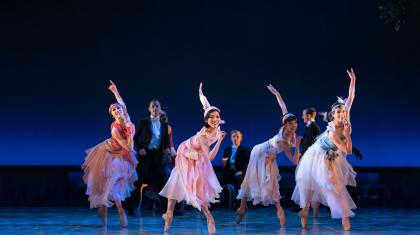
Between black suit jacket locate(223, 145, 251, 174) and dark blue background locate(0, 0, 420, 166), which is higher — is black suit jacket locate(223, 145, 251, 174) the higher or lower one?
the lower one

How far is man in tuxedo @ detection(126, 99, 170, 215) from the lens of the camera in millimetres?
8602

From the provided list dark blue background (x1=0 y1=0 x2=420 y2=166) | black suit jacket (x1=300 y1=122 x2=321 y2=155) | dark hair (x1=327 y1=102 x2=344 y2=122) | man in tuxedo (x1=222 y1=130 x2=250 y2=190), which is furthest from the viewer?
dark blue background (x1=0 y1=0 x2=420 y2=166)

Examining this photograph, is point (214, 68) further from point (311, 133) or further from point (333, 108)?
point (333, 108)

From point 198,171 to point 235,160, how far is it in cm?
402

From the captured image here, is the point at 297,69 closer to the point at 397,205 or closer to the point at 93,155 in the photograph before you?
the point at 397,205

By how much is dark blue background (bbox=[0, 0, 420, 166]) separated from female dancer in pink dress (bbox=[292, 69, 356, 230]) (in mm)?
4121

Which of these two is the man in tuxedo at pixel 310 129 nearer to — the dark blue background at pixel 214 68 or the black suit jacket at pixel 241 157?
the black suit jacket at pixel 241 157

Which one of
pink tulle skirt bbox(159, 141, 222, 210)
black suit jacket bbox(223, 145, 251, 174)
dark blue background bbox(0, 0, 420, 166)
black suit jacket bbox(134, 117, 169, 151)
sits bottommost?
pink tulle skirt bbox(159, 141, 222, 210)

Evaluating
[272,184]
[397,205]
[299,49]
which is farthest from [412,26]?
[272,184]

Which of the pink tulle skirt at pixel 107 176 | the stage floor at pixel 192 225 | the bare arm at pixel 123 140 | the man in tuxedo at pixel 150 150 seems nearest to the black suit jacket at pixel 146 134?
the man in tuxedo at pixel 150 150

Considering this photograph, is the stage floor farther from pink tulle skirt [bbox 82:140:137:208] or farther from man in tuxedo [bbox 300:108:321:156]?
man in tuxedo [bbox 300:108:321:156]

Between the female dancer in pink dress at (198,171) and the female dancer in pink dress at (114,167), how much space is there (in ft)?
2.30

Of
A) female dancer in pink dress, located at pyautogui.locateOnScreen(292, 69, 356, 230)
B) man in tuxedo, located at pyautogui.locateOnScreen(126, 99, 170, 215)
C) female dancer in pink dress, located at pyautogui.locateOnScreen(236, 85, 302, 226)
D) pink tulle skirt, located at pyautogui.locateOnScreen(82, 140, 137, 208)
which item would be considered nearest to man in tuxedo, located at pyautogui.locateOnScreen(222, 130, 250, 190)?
man in tuxedo, located at pyautogui.locateOnScreen(126, 99, 170, 215)

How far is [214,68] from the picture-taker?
1047cm
